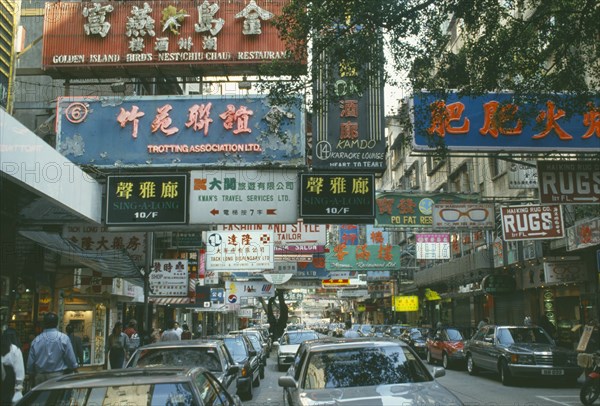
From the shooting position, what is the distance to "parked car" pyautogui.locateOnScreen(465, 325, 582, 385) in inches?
636

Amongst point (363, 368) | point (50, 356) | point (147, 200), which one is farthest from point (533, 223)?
point (50, 356)

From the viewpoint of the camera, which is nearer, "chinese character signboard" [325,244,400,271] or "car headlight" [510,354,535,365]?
"car headlight" [510,354,535,365]

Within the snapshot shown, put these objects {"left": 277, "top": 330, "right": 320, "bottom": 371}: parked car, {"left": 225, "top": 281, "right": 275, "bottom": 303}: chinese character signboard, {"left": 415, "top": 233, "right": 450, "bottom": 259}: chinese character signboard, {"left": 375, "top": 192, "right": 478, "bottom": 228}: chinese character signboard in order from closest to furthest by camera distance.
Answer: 1. {"left": 375, "top": 192, "right": 478, "bottom": 228}: chinese character signboard
2. {"left": 277, "top": 330, "right": 320, "bottom": 371}: parked car
3. {"left": 415, "top": 233, "right": 450, "bottom": 259}: chinese character signboard
4. {"left": 225, "top": 281, "right": 275, "bottom": 303}: chinese character signboard

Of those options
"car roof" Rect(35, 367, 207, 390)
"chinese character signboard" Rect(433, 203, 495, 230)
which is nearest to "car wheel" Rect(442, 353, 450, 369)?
"chinese character signboard" Rect(433, 203, 495, 230)

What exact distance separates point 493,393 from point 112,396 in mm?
12317

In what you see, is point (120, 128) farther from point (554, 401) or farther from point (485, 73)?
point (554, 401)

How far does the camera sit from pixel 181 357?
10.2 metres

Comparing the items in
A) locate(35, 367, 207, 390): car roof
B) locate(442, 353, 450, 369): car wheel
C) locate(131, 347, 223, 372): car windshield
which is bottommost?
locate(442, 353, 450, 369): car wheel

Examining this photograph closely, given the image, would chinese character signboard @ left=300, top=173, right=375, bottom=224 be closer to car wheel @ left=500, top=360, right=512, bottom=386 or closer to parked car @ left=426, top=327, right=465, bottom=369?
car wheel @ left=500, top=360, right=512, bottom=386

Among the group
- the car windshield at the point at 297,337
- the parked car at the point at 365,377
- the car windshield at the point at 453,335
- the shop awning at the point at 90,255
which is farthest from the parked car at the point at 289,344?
the parked car at the point at 365,377

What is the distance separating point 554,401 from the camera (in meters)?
13.6

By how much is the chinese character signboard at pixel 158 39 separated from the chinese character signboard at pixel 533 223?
9.46 meters

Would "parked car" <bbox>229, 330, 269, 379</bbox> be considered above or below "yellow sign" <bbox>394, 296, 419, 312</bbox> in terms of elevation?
below

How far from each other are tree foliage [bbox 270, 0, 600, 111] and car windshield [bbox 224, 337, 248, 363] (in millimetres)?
7100
